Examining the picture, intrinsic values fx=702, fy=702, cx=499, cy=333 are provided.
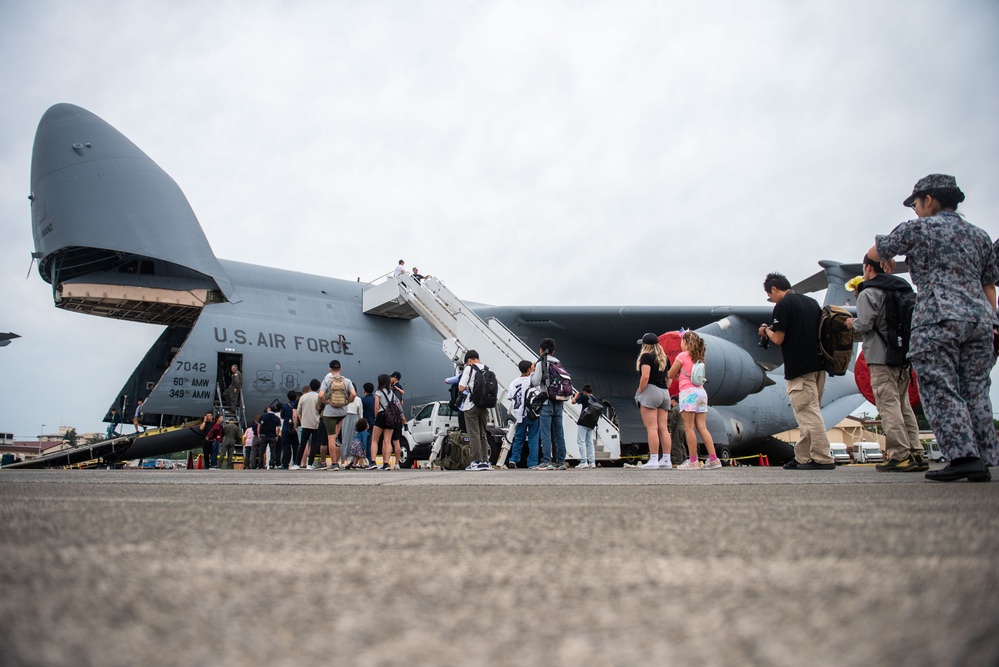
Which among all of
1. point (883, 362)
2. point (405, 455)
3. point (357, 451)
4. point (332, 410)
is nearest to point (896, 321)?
point (883, 362)

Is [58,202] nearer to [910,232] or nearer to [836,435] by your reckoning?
[910,232]

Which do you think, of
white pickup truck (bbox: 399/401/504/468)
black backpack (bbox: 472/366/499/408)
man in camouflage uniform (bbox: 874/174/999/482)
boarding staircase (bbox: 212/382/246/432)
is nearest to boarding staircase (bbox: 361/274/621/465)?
white pickup truck (bbox: 399/401/504/468)

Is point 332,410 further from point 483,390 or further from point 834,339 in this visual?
point 834,339

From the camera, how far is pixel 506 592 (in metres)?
0.81

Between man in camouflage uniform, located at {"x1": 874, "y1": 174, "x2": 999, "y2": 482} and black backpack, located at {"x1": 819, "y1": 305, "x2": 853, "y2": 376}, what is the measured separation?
5.03 feet

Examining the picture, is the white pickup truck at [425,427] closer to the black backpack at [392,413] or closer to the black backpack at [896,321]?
the black backpack at [392,413]

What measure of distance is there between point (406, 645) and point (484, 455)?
267 inches

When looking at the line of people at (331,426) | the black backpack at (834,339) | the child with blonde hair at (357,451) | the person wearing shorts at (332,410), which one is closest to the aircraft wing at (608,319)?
the line of people at (331,426)

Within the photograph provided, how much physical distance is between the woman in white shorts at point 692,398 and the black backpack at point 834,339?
136cm

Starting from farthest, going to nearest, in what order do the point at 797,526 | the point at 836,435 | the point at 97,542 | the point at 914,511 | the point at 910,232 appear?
the point at 836,435 → the point at 910,232 → the point at 914,511 → the point at 797,526 → the point at 97,542

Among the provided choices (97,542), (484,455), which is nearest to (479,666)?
(97,542)

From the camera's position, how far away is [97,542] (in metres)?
1.24

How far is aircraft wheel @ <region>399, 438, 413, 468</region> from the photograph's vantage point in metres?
11.7

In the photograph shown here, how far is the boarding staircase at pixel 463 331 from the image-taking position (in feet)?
33.9
